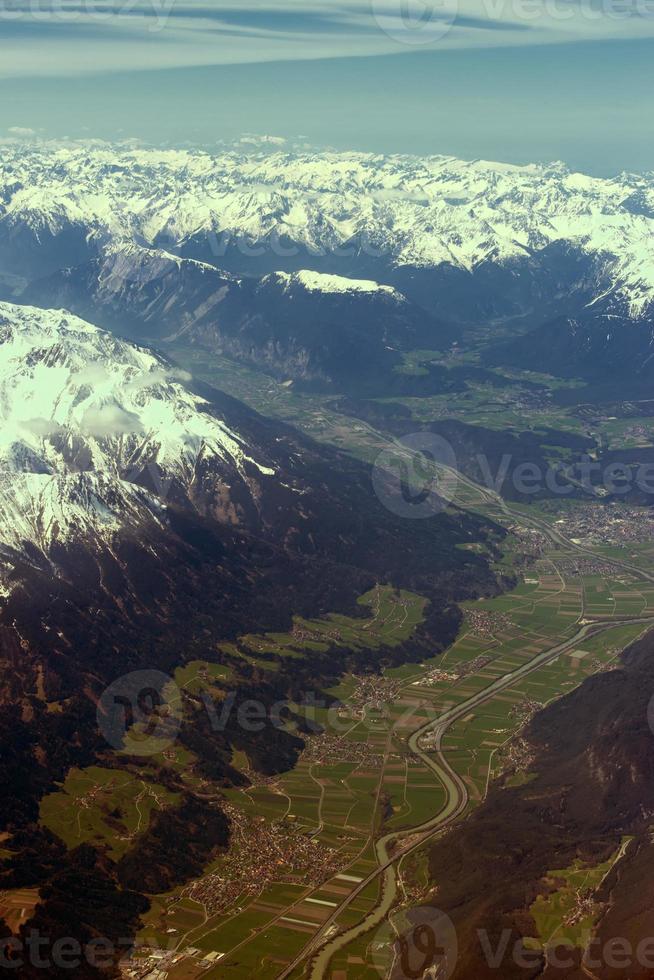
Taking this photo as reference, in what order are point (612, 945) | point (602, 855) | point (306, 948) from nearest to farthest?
point (612, 945) → point (306, 948) → point (602, 855)

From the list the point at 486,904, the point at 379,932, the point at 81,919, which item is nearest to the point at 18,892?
the point at 81,919

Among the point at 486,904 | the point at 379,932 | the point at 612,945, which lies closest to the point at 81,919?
the point at 379,932

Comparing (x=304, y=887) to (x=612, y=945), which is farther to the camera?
(x=304, y=887)

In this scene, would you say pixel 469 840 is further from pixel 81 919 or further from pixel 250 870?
pixel 81 919

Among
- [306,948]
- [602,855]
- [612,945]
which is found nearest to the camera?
[612,945]

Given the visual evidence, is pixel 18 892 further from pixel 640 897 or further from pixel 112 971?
pixel 640 897

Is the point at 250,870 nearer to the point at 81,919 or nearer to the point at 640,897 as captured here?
the point at 81,919

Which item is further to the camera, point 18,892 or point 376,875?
point 376,875
